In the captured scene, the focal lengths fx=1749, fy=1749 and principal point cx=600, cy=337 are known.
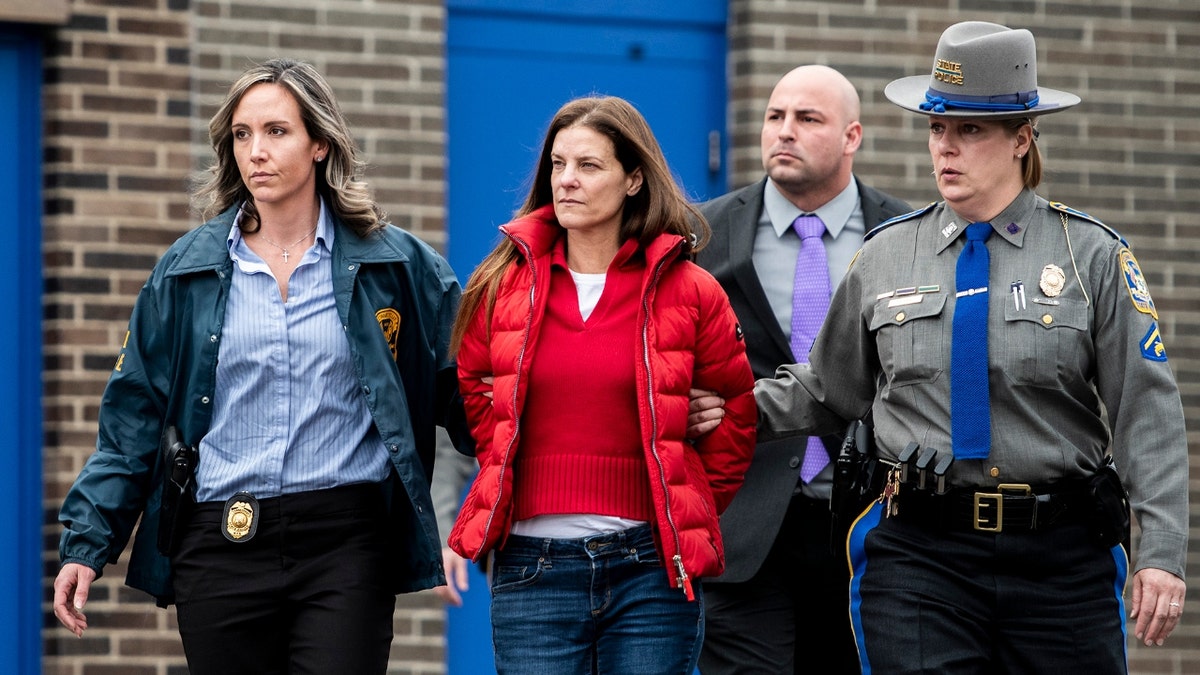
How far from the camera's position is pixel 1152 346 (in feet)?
14.3

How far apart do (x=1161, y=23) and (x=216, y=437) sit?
5.20 m

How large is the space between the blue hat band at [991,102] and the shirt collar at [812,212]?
1.10m

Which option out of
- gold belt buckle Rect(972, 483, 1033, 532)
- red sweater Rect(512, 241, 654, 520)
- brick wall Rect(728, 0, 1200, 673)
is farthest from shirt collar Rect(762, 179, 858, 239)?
brick wall Rect(728, 0, 1200, 673)

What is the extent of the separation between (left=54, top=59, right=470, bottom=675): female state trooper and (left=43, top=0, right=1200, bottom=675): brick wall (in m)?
1.98

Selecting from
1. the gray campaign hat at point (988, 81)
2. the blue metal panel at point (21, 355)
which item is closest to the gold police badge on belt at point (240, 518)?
the gray campaign hat at point (988, 81)

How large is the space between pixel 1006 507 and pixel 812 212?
1.58 metres

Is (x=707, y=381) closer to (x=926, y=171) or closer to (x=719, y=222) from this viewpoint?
(x=719, y=222)

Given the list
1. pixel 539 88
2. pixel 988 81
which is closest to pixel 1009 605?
pixel 988 81

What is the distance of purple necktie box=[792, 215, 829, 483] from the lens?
5.39m

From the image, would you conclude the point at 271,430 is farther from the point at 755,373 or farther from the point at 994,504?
the point at 994,504

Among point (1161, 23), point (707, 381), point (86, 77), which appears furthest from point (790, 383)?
point (1161, 23)

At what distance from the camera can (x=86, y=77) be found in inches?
260

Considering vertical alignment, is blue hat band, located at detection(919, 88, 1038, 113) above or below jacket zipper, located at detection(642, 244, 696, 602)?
above

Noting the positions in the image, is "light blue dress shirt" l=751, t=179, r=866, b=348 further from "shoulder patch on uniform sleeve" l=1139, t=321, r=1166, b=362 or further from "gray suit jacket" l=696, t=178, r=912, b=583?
"shoulder patch on uniform sleeve" l=1139, t=321, r=1166, b=362
